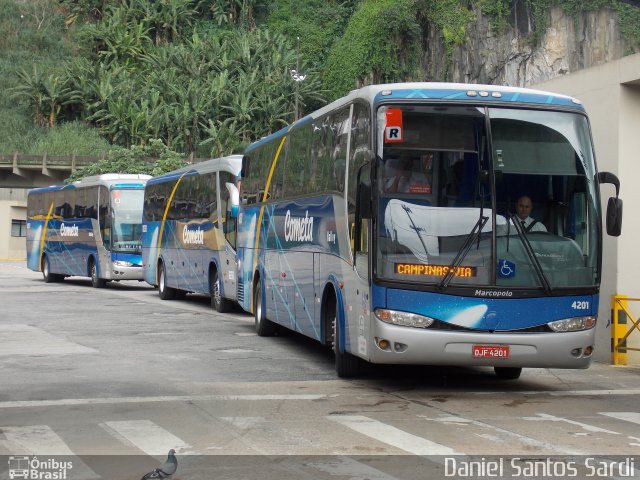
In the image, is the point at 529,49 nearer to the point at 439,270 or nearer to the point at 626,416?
the point at 439,270

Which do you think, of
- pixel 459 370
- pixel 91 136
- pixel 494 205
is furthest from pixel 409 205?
pixel 91 136

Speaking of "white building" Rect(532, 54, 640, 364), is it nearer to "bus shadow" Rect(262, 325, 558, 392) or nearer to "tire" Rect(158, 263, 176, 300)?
"bus shadow" Rect(262, 325, 558, 392)

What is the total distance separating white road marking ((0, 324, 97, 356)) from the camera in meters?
17.0

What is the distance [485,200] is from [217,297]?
14454 millimetres

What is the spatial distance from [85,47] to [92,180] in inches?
1956

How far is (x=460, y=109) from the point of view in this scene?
1275 cm

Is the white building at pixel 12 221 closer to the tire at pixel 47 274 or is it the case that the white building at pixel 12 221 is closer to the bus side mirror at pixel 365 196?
the tire at pixel 47 274

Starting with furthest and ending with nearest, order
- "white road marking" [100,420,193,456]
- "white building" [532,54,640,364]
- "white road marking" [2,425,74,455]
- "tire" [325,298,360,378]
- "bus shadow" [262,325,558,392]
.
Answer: "white building" [532,54,640,364] < "tire" [325,298,360,378] < "bus shadow" [262,325,558,392] < "white road marking" [100,420,193,456] < "white road marking" [2,425,74,455]

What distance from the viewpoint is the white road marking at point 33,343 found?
16953 mm

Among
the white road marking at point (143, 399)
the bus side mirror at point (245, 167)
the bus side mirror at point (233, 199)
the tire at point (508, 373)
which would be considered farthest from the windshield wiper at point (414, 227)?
the bus side mirror at point (233, 199)

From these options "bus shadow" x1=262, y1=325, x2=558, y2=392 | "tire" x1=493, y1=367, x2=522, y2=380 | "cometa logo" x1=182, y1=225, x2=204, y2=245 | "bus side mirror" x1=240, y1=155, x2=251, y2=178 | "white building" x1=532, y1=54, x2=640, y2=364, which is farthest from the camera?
"cometa logo" x1=182, y1=225, x2=204, y2=245

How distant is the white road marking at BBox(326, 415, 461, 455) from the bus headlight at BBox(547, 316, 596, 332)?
2.70 metres

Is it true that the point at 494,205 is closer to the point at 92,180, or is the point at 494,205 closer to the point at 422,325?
the point at 422,325

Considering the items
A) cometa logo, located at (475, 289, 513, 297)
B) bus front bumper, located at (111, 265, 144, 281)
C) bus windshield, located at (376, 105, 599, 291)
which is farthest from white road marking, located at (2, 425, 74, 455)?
bus front bumper, located at (111, 265, 144, 281)
